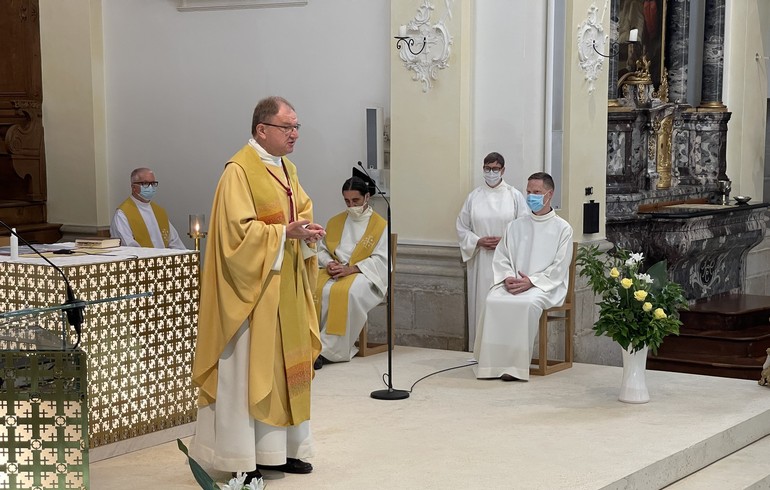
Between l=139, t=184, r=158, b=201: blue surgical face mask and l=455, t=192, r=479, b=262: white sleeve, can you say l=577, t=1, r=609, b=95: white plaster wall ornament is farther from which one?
l=139, t=184, r=158, b=201: blue surgical face mask

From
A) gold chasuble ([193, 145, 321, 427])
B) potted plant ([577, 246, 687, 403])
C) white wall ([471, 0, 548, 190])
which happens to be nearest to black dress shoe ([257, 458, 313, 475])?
gold chasuble ([193, 145, 321, 427])

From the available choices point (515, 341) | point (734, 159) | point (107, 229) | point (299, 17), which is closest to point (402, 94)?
point (299, 17)

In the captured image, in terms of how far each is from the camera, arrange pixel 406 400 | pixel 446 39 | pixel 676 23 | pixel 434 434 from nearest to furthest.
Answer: pixel 434 434 < pixel 406 400 < pixel 446 39 < pixel 676 23

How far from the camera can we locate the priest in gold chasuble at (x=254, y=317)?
5109 millimetres

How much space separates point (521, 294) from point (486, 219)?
34.1 inches

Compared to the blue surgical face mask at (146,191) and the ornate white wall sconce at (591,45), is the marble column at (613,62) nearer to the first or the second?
the ornate white wall sconce at (591,45)

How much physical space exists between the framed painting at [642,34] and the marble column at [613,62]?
358 millimetres

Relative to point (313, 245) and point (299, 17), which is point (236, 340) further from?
point (299, 17)

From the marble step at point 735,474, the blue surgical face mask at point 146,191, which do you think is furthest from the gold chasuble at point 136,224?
the marble step at point 735,474

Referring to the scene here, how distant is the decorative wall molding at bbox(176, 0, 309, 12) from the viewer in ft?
31.5

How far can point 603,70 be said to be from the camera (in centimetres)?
918

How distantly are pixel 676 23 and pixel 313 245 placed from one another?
7873 mm

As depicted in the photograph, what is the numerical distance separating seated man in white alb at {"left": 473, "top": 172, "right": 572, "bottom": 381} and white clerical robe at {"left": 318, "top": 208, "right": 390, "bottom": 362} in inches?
38.6

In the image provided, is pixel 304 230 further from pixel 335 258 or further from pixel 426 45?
pixel 426 45
